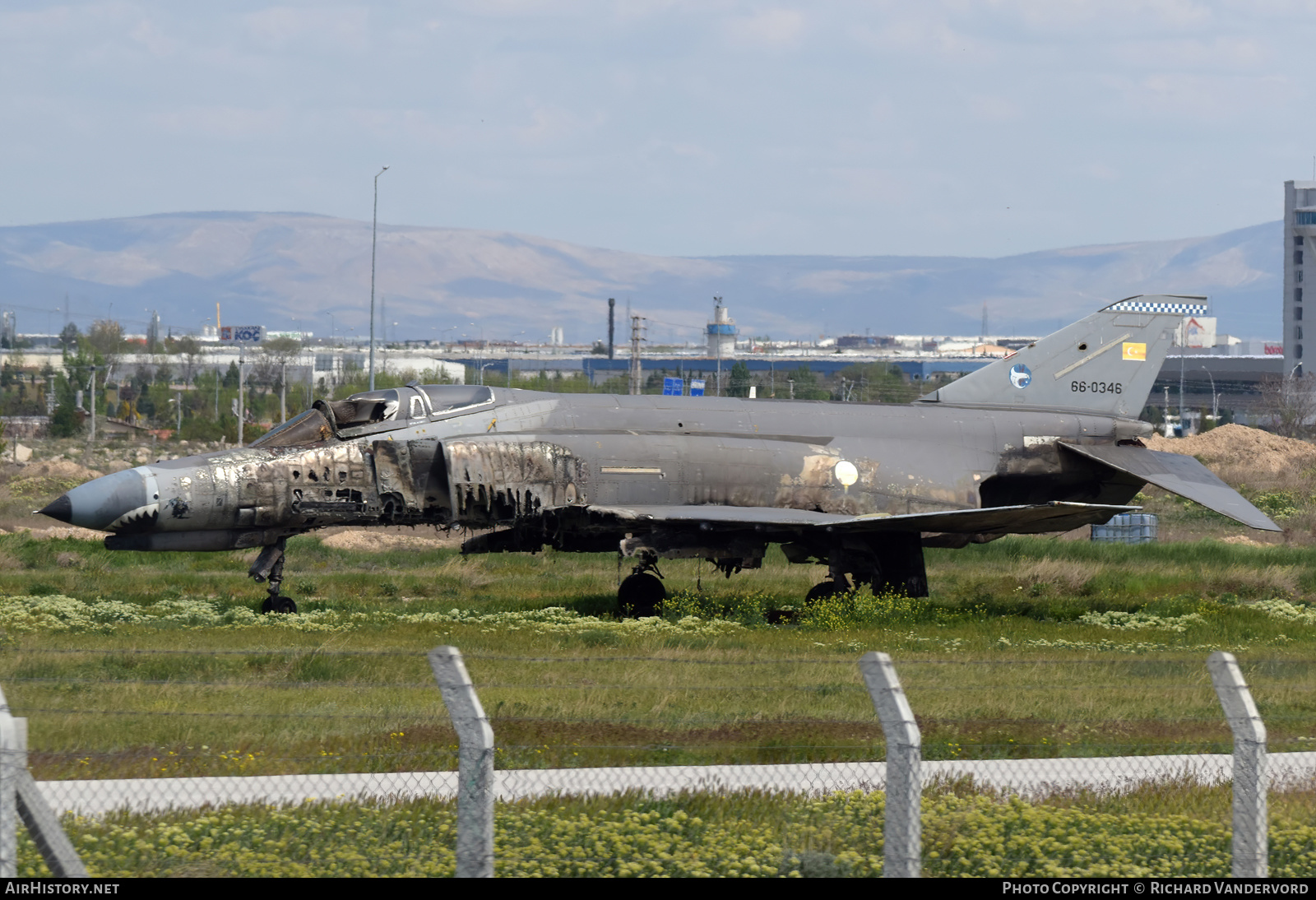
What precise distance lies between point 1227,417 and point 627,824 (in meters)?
113

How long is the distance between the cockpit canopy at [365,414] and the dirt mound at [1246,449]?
3632 cm

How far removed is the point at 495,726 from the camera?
11.7 metres

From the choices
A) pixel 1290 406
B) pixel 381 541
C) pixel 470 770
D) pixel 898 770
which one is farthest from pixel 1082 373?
pixel 1290 406

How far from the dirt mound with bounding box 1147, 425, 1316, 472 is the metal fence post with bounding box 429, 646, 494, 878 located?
4679cm

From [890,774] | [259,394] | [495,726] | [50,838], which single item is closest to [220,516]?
[495,726]

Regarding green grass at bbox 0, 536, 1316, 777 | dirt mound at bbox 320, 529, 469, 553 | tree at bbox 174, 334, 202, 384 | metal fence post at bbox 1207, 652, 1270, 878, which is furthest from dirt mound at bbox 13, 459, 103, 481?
tree at bbox 174, 334, 202, 384

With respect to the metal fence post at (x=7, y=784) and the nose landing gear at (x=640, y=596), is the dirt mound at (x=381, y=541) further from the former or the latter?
the metal fence post at (x=7, y=784)

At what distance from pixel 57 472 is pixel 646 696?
119ft

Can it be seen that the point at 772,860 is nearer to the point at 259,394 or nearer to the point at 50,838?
the point at 50,838

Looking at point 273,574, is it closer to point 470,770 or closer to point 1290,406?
point 470,770

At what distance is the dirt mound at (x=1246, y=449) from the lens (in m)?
51.0

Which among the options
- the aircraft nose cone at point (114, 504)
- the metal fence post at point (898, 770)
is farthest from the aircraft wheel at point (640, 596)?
the metal fence post at point (898, 770)

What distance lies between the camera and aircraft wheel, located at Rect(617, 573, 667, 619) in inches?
790

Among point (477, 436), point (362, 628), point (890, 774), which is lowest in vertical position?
point (362, 628)
